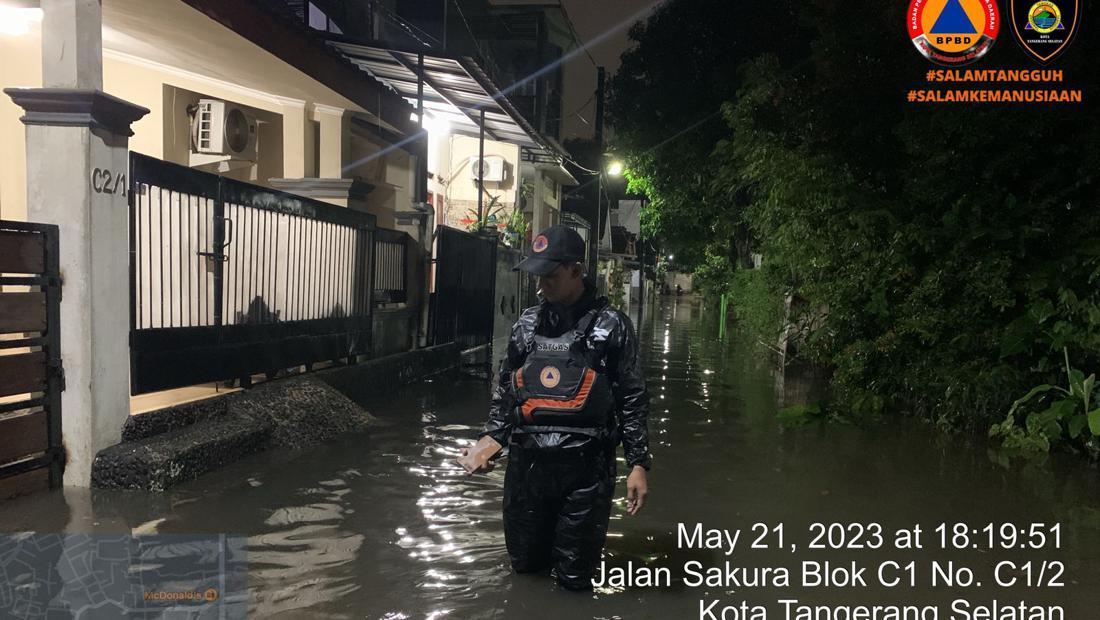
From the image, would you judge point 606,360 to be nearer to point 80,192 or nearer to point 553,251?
point 553,251

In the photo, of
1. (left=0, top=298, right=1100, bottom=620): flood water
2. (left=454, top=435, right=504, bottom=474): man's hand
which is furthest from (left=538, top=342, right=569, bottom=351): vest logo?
(left=0, top=298, right=1100, bottom=620): flood water

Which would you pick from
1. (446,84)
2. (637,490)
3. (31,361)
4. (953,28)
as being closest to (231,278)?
(31,361)

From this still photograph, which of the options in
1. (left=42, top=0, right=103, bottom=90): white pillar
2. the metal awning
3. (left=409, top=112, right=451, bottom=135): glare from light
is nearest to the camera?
(left=42, top=0, right=103, bottom=90): white pillar

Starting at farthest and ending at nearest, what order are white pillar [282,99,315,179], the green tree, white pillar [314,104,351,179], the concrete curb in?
white pillar [314,104,351,179] < white pillar [282,99,315,179] < the green tree < the concrete curb

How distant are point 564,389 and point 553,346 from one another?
21 cm

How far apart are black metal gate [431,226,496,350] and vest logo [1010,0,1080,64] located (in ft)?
24.9

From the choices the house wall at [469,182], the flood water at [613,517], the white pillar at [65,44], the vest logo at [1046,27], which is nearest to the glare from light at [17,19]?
the white pillar at [65,44]

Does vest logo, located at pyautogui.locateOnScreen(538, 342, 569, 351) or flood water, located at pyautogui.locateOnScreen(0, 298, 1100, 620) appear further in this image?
flood water, located at pyautogui.locateOnScreen(0, 298, 1100, 620)

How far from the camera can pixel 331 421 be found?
735 cm

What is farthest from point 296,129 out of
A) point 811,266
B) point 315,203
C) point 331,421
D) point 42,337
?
point 811,266

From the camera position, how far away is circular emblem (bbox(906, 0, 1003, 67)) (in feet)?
26.2

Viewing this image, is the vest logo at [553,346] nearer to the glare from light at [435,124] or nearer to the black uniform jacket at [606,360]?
the black uniform jacket at [606,360]

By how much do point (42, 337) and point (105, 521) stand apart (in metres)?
1.33

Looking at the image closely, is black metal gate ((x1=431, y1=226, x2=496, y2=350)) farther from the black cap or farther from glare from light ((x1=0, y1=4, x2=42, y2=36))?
the black cap
